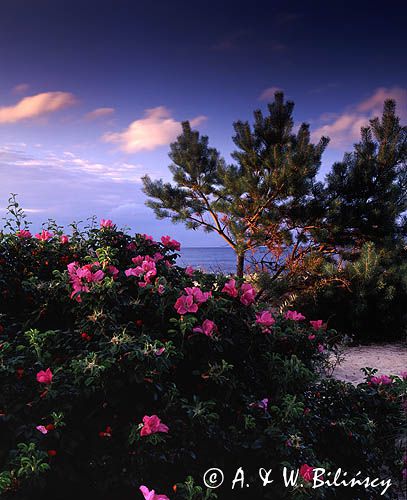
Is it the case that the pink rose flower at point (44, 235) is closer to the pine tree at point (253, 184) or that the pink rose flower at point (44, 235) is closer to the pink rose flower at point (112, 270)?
the pink rose flower at point (112, 270)

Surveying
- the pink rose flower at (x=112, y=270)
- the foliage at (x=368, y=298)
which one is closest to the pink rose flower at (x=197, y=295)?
the pink rose flower at (x=112, y=270)

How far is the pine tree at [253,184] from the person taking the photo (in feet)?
24.5

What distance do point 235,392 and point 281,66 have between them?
5249 millimetres

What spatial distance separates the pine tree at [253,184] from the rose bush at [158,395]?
4940 millimetres

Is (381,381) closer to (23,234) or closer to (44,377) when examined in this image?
(44,377)

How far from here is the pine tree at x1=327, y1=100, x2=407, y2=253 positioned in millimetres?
7293

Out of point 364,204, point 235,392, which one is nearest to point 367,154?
point 364,204

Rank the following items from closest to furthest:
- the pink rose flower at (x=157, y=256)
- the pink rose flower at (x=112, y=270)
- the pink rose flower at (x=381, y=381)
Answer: the pink rose flower at (x=112, y=270) → the pink rose flower at (x=157, y=256) → the pink rose flower at (x=381, y=381)

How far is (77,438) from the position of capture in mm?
1797

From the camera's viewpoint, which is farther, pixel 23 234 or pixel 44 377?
pixel 23 234

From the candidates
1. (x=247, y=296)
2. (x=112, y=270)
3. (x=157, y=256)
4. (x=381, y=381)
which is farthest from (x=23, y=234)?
(x=381, y=381)

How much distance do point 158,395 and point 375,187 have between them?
6595 millimetres

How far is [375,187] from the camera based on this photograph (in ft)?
24.3

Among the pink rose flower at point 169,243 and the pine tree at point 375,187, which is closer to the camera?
the pink rose flower at point 169,243
